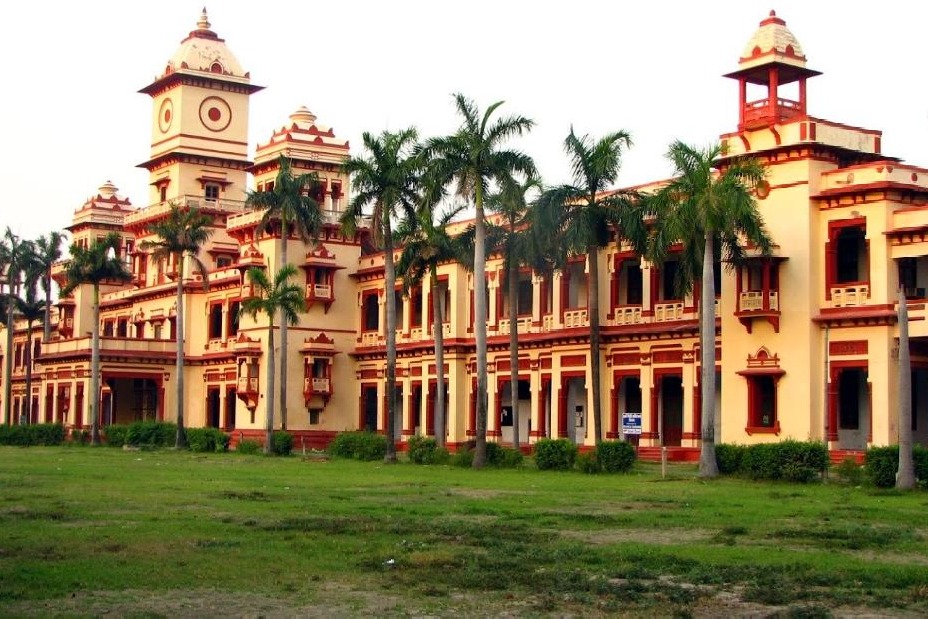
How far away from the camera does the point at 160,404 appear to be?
77.6 meters

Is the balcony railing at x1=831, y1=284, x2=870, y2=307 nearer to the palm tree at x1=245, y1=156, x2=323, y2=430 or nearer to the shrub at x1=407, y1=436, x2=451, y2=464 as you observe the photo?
the shrub at x1=407, y1=436, x2=451, y2=464

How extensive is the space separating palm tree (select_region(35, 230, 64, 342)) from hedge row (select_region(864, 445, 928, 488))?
63.1 metres

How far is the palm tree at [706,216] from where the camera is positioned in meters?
37.7

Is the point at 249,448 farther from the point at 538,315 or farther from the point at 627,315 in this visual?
the point at 627,315

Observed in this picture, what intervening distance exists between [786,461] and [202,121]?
51847mm

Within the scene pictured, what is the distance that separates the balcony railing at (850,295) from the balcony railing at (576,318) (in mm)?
12758

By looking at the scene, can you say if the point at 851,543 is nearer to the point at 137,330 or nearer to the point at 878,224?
the point at 878,224

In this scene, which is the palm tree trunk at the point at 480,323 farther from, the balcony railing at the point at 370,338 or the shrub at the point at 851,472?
the balcony railing at the point at 370,338

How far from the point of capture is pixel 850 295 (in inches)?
1713

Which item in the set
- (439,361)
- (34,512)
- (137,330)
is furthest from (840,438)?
(137,330)

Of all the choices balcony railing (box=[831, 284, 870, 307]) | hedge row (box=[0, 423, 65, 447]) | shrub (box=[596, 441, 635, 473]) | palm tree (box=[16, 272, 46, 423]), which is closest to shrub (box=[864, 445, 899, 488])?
shrub (box=[596, 441, 635, 473])

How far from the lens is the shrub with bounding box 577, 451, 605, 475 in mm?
39781

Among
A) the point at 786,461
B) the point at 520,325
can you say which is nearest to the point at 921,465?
the point at 786,461

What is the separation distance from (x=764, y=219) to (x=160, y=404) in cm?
4342
